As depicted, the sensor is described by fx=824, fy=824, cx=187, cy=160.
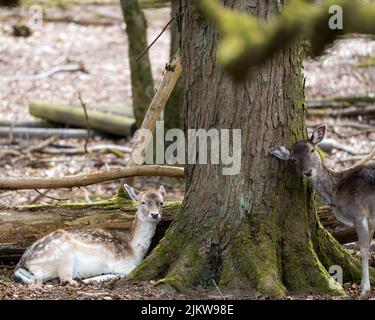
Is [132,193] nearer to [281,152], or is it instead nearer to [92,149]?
[281,152]

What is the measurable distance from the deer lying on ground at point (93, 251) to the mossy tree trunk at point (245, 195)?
113cm

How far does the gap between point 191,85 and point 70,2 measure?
18667 millimetres

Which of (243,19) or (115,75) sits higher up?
(115,75)

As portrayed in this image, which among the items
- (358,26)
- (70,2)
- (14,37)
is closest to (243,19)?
(358,26)

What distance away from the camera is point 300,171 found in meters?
7.94

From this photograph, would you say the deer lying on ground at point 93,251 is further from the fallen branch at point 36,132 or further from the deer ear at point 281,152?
the fallen branch at point 36,132

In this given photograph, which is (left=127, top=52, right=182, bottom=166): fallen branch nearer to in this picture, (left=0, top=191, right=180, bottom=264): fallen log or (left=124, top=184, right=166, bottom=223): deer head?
(left=124, top=184, right=166, bottom=223): deer head

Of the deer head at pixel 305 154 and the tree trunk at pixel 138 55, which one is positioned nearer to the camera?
the deer head at pixel 305 154

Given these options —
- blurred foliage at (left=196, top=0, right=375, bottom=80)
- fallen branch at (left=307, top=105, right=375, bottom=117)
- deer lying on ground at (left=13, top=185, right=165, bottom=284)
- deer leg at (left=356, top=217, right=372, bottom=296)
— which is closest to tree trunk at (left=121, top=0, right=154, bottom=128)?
fallen branch at (left=307, top=105, right=375, bottom=117)

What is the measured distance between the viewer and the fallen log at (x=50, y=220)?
29.4 ft

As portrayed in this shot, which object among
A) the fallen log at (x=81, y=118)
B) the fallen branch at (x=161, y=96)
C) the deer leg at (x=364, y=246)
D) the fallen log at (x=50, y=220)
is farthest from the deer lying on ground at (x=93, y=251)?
the fallen log at (x=81, y=118)

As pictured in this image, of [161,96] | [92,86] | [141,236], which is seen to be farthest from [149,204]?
[92,86]

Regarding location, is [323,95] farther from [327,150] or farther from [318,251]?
[318,251]

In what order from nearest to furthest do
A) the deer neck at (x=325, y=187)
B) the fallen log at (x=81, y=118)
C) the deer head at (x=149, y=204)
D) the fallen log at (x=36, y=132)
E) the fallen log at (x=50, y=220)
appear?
1. the deer neck at (x=325, y=187)
2. the deer head at (x=149, y=204)
3. the fallen log at (x=50, y=220)
4. the fallen log at (x=81, y=118)
5. the fallen log at (x=36, y=132)
